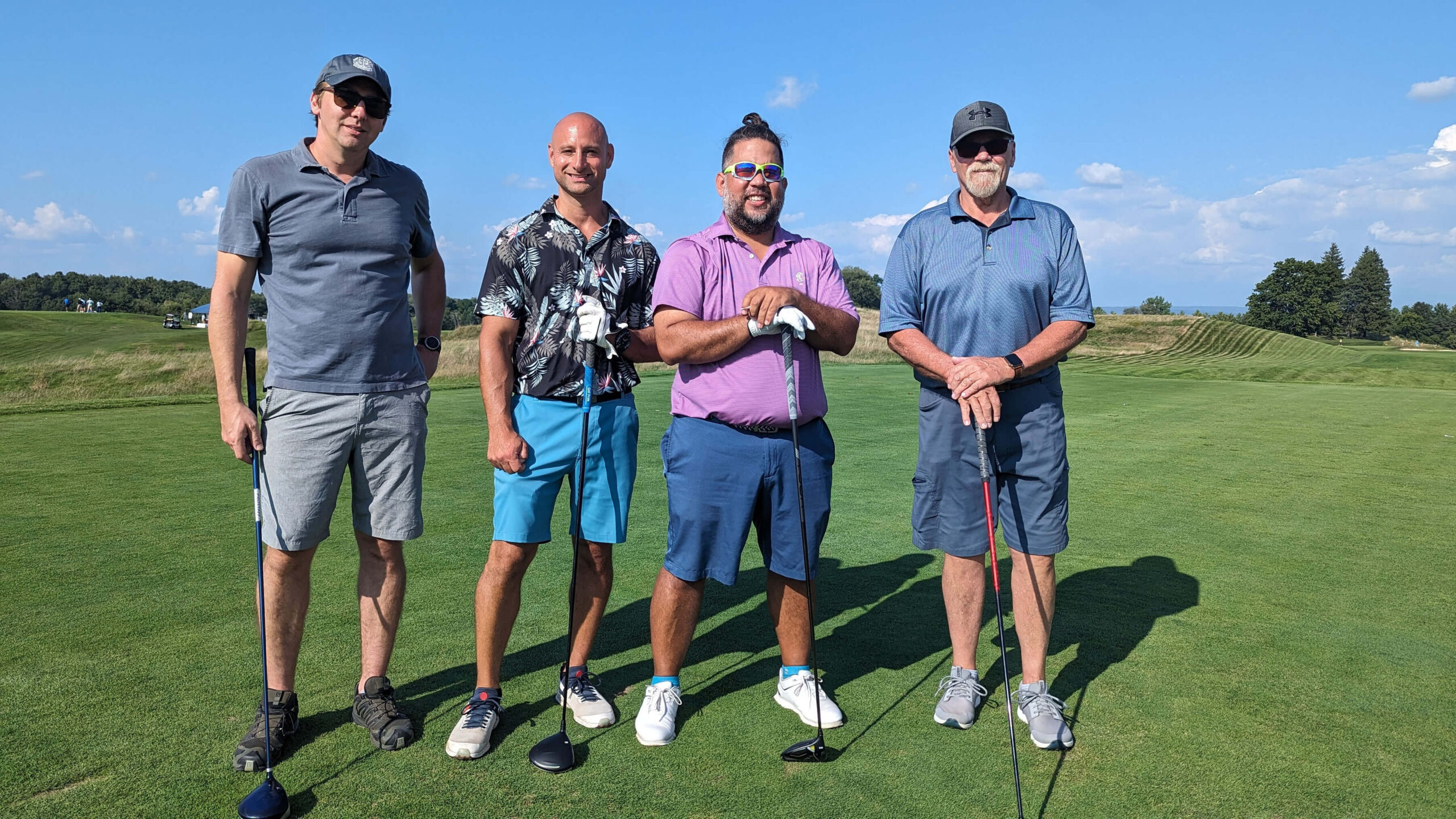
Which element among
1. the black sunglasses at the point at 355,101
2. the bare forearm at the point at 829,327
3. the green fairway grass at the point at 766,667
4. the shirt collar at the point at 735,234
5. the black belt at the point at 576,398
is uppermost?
the black sunglasses at the point at 355,101

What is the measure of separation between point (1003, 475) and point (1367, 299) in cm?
13228

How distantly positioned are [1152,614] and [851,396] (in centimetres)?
901

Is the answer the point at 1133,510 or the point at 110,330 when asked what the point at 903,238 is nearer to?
the point at 1133,510

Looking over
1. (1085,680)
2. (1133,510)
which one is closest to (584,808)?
(1085,680)

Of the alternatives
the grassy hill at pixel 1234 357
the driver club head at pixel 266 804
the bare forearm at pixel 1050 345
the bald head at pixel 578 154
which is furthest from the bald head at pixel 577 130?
the grassy hill at pixel 1234 357

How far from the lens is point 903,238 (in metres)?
3.15

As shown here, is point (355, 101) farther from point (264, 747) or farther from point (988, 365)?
point (988, 365)

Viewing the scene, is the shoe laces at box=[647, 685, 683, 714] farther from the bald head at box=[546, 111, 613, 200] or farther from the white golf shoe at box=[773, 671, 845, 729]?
the bald head at box=[546, 111, 613, 200]

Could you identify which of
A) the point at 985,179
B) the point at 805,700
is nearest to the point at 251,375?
the point at 805,700

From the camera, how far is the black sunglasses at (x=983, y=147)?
2.96m

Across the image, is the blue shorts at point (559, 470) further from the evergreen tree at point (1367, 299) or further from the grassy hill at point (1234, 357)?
the evergreen tree at point (1367, 299)

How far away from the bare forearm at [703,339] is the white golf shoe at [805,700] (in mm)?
1088

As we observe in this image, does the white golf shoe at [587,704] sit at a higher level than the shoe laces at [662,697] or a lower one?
lower

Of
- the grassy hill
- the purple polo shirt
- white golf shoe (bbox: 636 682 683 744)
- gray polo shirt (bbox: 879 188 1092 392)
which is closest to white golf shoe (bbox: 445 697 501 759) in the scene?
A: white golf shoe (bbox: 636 682 683 744)
